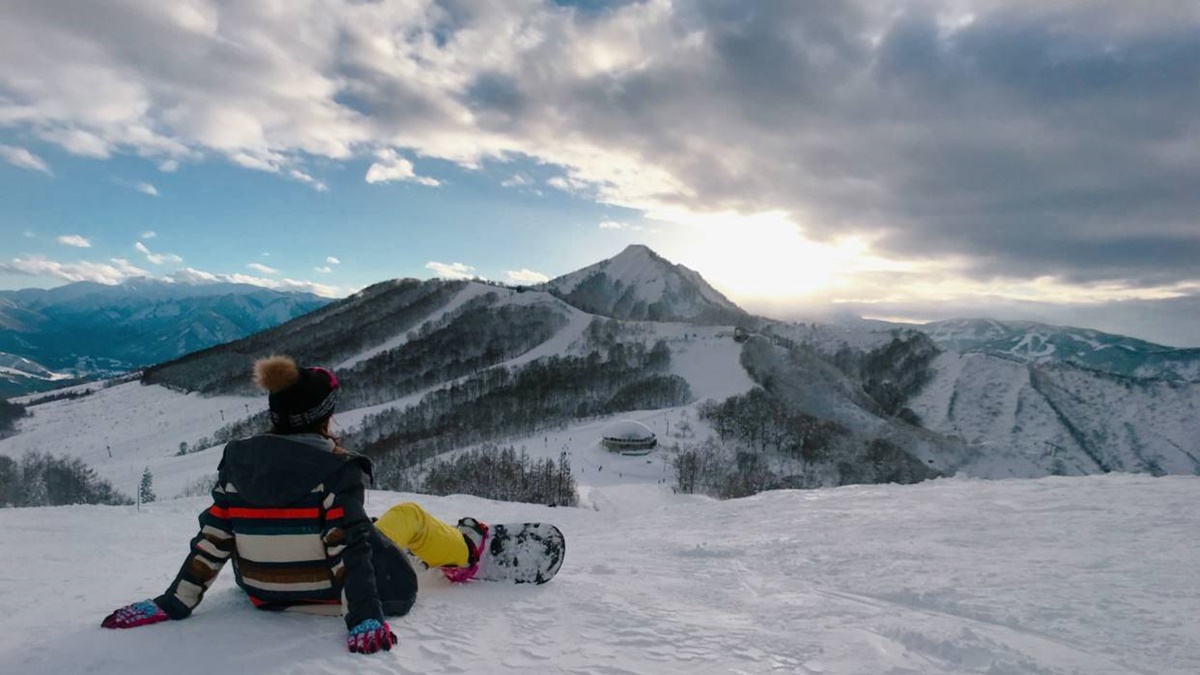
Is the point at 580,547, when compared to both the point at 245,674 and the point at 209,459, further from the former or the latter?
the point at 209,459

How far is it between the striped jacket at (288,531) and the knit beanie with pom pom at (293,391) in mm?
154

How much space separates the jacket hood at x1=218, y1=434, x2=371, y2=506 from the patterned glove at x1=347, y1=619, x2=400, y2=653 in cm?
93

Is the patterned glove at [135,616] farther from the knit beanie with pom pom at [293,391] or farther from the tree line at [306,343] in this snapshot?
the tree line at [306,343]

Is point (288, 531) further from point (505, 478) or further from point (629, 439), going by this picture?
point (629, 439)

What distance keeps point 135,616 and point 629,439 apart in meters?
59.9

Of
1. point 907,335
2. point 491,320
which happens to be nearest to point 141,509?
point 491,320

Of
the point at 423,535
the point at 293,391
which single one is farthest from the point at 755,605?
the point at 293,391

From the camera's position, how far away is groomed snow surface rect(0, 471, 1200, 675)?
377 cm

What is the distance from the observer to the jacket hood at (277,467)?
156 inches

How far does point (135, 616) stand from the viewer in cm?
387

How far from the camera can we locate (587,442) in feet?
221

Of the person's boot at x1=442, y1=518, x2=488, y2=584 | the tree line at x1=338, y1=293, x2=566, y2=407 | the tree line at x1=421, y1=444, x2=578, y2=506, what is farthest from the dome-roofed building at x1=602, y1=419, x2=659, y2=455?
the tree line at x1=338, y1=293, x2=566, y2=407

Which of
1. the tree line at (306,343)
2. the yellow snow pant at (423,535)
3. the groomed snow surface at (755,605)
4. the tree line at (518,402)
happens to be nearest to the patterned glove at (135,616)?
the groomed snow surface at (755,605)

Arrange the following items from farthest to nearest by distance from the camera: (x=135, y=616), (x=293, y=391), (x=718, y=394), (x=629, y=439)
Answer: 1. (x=718, y=394)
2. (x=629, y=439)
3. (x=293, y=391)
4. (x=135, y=616)
